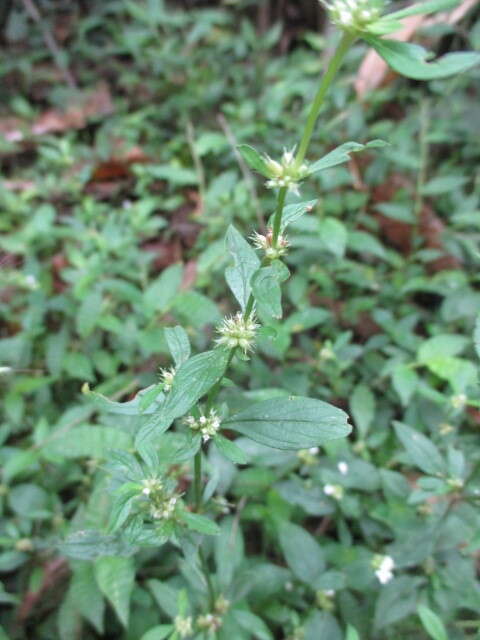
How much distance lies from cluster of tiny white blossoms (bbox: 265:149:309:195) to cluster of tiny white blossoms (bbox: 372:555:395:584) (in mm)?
1212

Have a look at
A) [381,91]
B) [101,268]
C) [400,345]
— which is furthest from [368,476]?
[381,91]

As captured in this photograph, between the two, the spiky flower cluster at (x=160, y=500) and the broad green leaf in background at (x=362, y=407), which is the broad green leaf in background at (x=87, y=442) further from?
the broad green leaf in background at (x=362, y=407)

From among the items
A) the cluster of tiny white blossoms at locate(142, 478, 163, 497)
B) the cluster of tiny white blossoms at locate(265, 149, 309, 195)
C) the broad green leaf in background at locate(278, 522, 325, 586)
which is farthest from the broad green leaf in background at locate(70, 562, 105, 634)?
the cluster of tiny white blossoms at locate(265, 149, 309, 195)

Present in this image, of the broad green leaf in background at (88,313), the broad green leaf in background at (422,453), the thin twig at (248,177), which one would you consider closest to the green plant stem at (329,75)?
the broad green leaf in background at (422,453)

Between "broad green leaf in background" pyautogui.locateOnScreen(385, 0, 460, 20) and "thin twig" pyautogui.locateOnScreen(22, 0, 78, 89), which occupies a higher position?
"broad green leaf in background" pyautogui.locateOnScreen(385, 0, 460, 20)

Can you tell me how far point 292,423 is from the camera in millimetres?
965

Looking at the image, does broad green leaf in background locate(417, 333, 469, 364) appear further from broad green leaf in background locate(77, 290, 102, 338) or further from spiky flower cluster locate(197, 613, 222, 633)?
broad green leaf in background locate(77, 290, 102, 338)

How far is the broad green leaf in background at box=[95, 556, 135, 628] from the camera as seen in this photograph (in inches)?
55.0

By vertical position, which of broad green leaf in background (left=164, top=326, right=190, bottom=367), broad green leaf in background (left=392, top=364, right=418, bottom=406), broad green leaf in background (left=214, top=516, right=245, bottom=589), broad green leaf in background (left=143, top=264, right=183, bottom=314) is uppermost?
broad green leaf in background (left=164, top=326, right=190, bottom=367)

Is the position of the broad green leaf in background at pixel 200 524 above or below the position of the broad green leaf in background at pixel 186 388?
below

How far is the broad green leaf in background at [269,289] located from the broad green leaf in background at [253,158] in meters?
0.16

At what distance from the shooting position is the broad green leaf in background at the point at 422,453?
1.46m

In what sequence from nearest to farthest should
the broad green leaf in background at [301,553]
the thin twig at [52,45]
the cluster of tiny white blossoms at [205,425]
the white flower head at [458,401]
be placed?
the cluster of tiny white blossoms at [205,425]
the broad green leaf in background at [301,553]
the white flower head at [458,401]
the thin twig at [52,45]

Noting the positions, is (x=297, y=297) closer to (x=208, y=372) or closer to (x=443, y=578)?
(x=443, y=578)
